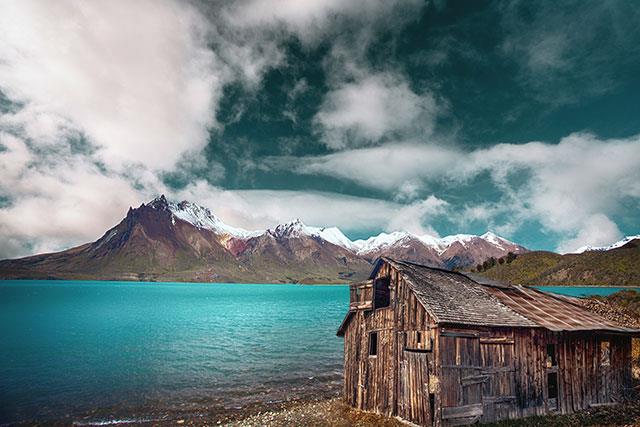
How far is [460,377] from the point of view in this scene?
2194 centimetres

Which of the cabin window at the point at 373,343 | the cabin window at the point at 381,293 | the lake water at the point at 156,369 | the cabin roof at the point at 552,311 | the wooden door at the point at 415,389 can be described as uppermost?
the cabin window at the point at 381,293

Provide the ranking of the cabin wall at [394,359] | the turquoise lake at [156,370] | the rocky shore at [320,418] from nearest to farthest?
the cabin wall at [394,359] → the rocky shore at [320,418] → the turquoise lake at [156,370]

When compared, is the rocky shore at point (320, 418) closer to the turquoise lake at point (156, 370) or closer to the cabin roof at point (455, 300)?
the turquoise lake at point (156, 370)

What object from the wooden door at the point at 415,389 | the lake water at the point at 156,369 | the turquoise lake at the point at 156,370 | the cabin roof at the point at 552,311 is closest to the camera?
the wooden door at the point at 415,389

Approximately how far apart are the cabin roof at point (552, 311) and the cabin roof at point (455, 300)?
3.80 ft

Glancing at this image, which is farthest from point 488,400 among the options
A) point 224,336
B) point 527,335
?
→ point 224,336

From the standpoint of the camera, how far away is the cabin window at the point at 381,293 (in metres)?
26.9

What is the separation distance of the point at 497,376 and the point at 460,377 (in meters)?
2.55

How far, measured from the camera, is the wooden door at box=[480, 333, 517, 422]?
73.6ft

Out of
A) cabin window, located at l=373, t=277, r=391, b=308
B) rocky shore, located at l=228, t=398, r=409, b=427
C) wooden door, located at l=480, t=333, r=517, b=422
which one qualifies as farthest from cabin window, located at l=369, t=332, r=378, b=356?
wooden door, located at l=480, t=333, r=517, b=422

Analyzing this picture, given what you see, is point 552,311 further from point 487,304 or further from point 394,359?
point 394,359

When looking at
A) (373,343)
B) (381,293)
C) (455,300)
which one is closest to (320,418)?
(373,343)

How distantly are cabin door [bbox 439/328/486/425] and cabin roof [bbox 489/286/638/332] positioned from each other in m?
4.94

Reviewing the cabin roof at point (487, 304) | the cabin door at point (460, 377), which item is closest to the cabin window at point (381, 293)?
the cabin roof at point (487, 304)
